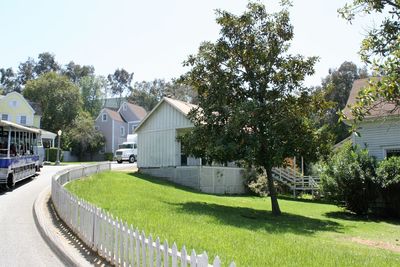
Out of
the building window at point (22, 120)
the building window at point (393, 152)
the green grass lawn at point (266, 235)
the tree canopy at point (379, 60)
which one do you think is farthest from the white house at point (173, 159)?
the building window at point (22, 120)

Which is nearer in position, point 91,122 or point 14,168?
point 14,168

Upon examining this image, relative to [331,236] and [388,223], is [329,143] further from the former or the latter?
[331,236]

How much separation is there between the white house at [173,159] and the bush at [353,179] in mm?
10853

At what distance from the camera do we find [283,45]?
20094mm

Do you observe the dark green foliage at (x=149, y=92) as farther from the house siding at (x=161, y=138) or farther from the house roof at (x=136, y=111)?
the house siding at (x=161, y=138)

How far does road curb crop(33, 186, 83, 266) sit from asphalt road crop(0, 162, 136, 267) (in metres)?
0.11

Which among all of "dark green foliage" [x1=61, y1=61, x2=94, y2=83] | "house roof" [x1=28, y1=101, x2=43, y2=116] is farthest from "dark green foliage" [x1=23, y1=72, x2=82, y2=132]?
"dark green foliage" [x1=61, y1=61, x2=94, y2=83]

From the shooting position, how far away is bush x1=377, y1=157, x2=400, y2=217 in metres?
20.1

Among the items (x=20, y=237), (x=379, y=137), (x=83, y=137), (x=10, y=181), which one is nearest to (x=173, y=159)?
(x=10, y=181)

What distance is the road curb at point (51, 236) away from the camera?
8.26 m

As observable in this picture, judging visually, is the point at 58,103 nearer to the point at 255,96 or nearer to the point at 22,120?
the point at 22,120

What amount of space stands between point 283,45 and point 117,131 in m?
51.6

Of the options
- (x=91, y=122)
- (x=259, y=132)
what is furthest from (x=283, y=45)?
(x=91, y=122)

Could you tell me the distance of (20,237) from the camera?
1077 cm
